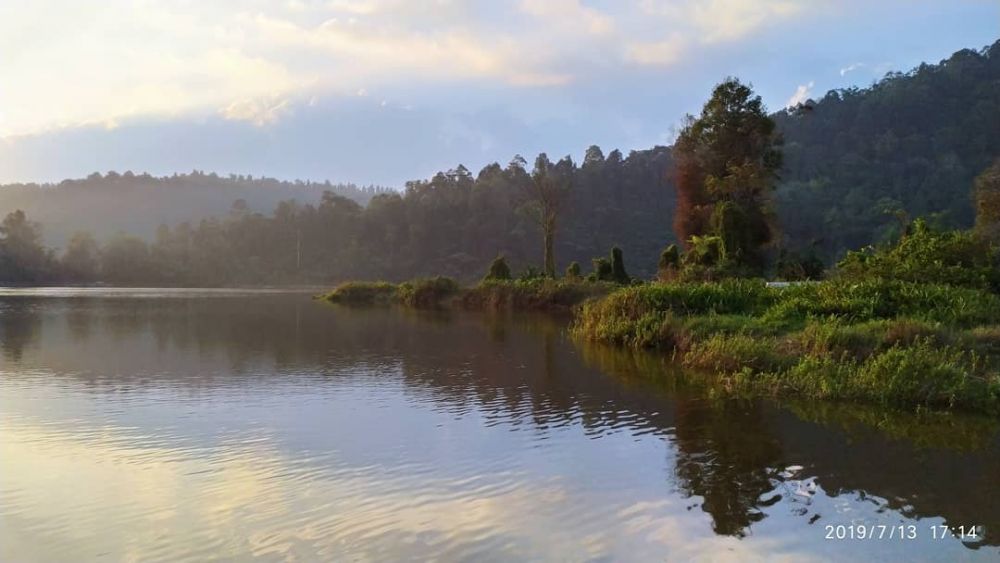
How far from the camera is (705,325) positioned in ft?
44.8

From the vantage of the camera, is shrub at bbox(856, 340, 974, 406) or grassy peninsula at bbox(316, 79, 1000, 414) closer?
shrub at bbox(856, 340, 974, 406)

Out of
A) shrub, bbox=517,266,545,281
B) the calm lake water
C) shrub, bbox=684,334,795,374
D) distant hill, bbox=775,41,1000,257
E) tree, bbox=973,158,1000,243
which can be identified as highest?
distant hill, bbox=775,41,1000,257

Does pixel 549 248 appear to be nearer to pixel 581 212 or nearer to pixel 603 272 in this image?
pixel 603 272

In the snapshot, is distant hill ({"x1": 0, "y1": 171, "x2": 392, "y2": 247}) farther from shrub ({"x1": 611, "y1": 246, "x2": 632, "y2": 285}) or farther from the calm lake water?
the calm lake water

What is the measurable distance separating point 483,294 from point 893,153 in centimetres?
4290

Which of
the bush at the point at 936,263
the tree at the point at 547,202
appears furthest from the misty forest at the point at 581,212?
the bush at the point at 936,263

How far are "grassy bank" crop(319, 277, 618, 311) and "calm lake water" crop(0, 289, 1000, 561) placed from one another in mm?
16603

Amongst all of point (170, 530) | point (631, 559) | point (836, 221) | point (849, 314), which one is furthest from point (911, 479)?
point (836, 221)

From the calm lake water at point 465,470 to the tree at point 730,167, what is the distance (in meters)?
16.7

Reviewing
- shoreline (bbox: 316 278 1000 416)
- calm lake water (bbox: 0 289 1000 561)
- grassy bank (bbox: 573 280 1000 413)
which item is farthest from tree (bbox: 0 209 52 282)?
grassy bank (bbox: 573 280 1000 413)

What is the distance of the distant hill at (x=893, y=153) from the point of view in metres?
52.3

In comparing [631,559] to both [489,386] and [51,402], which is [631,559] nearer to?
[489,386]

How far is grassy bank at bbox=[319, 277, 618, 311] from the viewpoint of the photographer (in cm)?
2850

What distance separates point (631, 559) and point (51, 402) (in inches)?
312
